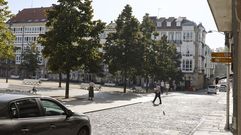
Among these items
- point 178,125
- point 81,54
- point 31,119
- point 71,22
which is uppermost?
point 71,22

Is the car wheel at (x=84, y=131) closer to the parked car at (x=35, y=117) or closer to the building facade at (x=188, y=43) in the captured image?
the parked car at (x=35, y=117)

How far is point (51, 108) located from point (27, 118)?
1.23 metres

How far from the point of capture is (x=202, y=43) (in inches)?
4245

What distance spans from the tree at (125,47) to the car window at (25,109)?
41.0 m

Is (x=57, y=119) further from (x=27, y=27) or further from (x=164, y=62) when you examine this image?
(x=27, y=27)

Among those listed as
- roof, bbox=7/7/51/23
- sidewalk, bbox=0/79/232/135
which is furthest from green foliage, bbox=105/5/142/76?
roof, bbox=7/7/51/23

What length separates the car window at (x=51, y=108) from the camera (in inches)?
366

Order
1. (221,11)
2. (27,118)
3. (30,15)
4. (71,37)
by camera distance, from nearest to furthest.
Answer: (27,118) → (221,11) → (71,37) → (30,15)

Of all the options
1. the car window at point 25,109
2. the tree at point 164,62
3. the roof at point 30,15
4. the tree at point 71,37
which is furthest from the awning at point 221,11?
the roof at point 30,15

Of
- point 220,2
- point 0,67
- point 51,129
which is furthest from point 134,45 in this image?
point 0,67

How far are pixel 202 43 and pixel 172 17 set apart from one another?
10.3 metres

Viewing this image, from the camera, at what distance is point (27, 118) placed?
27.6 ft

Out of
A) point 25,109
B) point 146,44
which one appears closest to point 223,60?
point 25,109

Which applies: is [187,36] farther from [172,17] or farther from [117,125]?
[117,125]
